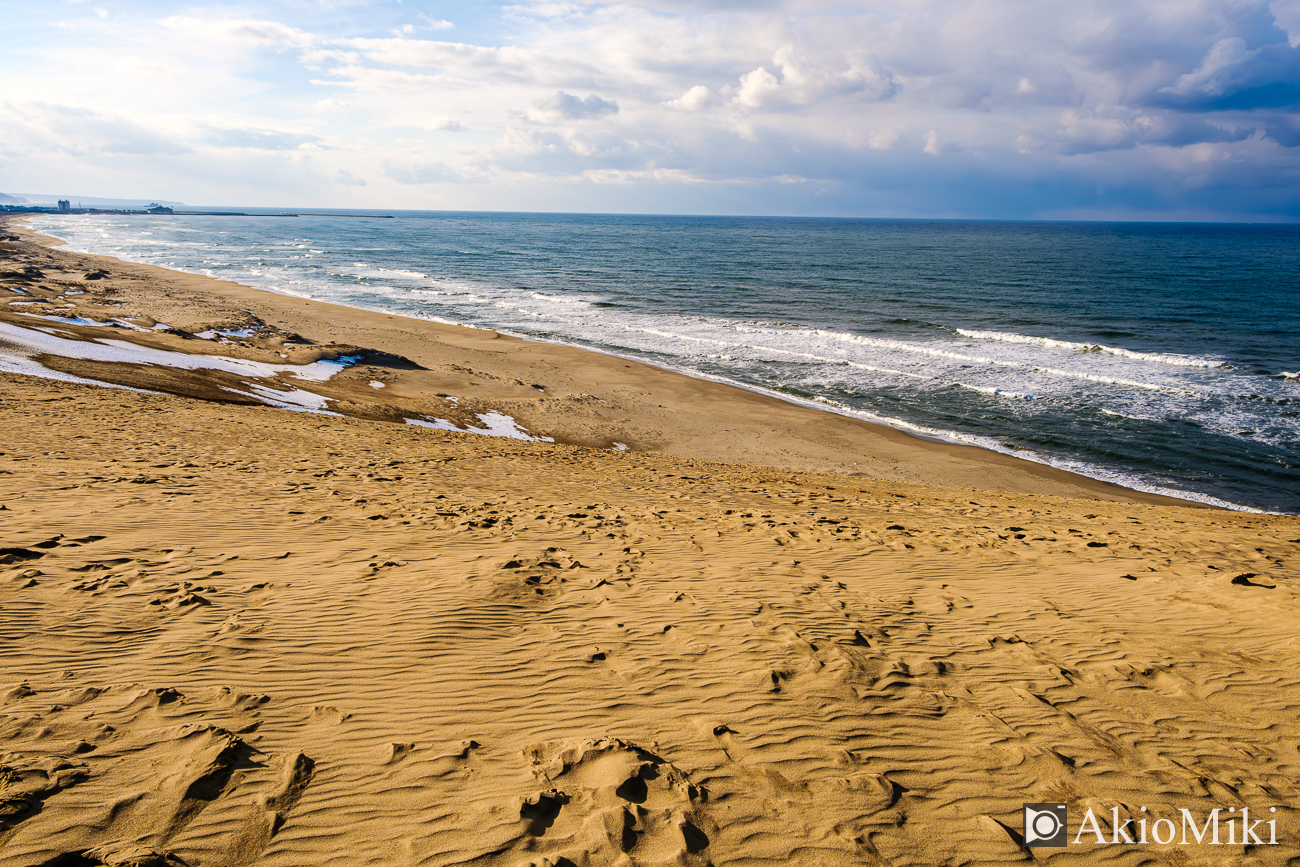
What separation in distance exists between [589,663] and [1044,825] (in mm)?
3519

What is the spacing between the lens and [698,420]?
782 inches

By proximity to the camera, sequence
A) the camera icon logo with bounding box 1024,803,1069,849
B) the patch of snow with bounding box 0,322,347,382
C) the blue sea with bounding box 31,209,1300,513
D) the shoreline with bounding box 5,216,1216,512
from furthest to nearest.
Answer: the blue sea with bounding box 31,209,1300,513
the patch of snow with bounding box 0,322,347,382
the shoreline with bounding box 5,216,1216,512
the camera icon logo with bounding box 1024,803,1069,849

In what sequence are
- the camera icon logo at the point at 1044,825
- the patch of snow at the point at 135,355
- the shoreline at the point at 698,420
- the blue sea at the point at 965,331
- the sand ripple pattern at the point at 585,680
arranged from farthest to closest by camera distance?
the blue sea at the point at 965,331 < the patch of snow at the point at 135,355 < the shoreline at the point at 698,420 < the camera icon logo at the point at 1044,825 < the sand ripple pattern at the point at 585,680

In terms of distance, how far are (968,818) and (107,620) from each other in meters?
7.08

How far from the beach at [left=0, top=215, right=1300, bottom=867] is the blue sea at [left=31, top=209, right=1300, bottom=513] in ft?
22.0

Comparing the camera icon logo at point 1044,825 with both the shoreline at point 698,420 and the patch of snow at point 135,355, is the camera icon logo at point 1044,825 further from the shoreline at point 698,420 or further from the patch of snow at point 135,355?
the patch of snow at point 135,355

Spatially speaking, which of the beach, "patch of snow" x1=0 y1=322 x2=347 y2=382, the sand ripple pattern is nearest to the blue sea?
the beach

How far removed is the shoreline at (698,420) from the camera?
53.7 ft

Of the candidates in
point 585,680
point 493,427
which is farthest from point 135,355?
point 585,680

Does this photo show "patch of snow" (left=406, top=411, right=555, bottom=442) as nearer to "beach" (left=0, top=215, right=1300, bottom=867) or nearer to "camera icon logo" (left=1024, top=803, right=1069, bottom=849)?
"beach" (left=0, top=215, right=1300, bottom=867)

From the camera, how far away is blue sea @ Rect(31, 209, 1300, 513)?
19.0m

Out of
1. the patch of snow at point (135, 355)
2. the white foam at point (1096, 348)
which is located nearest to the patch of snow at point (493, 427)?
the patch of snow at point (135, 355)

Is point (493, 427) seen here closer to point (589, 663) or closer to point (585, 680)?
point (589, 663)

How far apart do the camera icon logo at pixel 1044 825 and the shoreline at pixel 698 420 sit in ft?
39.5
